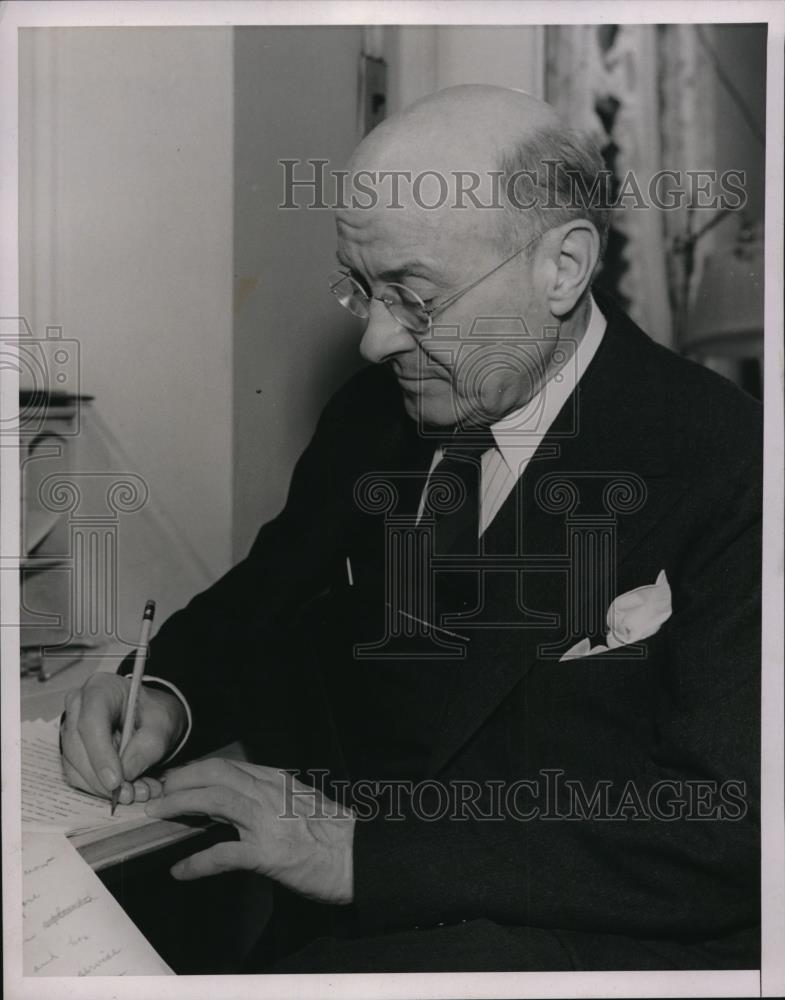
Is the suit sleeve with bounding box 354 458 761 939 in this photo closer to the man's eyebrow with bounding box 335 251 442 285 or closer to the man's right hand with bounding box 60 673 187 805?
the man's right hand with bounding box 60 673 187 805

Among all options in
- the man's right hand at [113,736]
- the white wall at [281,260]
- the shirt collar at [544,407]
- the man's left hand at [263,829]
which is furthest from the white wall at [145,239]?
the shirt collar at [544,407]

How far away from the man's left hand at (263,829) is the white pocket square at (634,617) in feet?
1.22

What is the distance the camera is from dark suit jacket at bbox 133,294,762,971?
4.48 ft

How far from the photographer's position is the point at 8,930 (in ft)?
4.73

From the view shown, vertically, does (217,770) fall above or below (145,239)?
below

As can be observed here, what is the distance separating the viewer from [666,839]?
4.52 ft

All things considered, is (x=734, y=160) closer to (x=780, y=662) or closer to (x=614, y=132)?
(x=614, y=132)

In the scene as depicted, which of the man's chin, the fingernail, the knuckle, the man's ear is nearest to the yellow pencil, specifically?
the fingernail

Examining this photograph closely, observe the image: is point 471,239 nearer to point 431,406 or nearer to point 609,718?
point 431,406

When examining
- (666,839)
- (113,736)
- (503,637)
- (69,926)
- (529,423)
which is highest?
(529,423)

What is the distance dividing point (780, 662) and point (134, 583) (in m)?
0.84

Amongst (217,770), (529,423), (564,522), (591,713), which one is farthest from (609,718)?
(217,770)

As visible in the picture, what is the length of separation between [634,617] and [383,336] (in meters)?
0.47

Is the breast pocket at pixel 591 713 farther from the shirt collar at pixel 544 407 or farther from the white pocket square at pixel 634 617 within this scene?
the shirt collar at pixel 544 407
